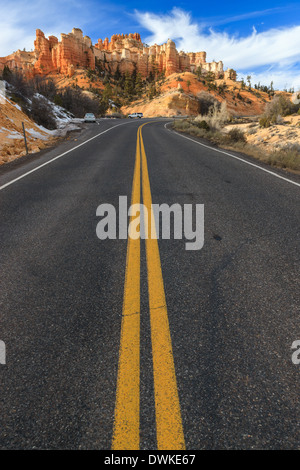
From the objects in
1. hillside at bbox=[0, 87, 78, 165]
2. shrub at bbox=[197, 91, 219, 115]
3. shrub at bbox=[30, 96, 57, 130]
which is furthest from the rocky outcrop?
hillside at bbox=[0, 87, 78, 165]

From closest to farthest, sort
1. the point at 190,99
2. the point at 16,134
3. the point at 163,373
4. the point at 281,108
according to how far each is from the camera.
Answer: the point at 163,373 → the point at 16,134 → the point at 281,108 → the point at 190,99

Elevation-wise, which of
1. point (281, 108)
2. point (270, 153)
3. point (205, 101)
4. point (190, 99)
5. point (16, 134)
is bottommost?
point (270, 153)

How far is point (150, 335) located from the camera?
1869 mm

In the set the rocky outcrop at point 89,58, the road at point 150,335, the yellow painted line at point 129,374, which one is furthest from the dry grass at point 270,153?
the rocky outcrop at point 89,58

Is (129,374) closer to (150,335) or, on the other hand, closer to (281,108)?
(150,335)

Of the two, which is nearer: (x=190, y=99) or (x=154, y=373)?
(x=154, y=373)

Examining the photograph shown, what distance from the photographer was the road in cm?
135

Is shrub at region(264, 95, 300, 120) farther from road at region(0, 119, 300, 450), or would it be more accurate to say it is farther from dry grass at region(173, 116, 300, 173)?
road at region(0, 119, 300, 450)

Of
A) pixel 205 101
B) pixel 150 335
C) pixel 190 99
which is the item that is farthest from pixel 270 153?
pixel 190 99

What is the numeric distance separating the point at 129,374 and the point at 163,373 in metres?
0.22

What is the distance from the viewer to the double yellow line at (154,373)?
1.30 metres

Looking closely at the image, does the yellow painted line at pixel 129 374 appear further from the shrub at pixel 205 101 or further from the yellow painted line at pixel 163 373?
the shrub at pixel 205 101

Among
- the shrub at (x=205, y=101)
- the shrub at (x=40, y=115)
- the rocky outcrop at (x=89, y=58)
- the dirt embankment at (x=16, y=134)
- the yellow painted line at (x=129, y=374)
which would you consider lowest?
the yellow painted line at (x=129, y=374)
